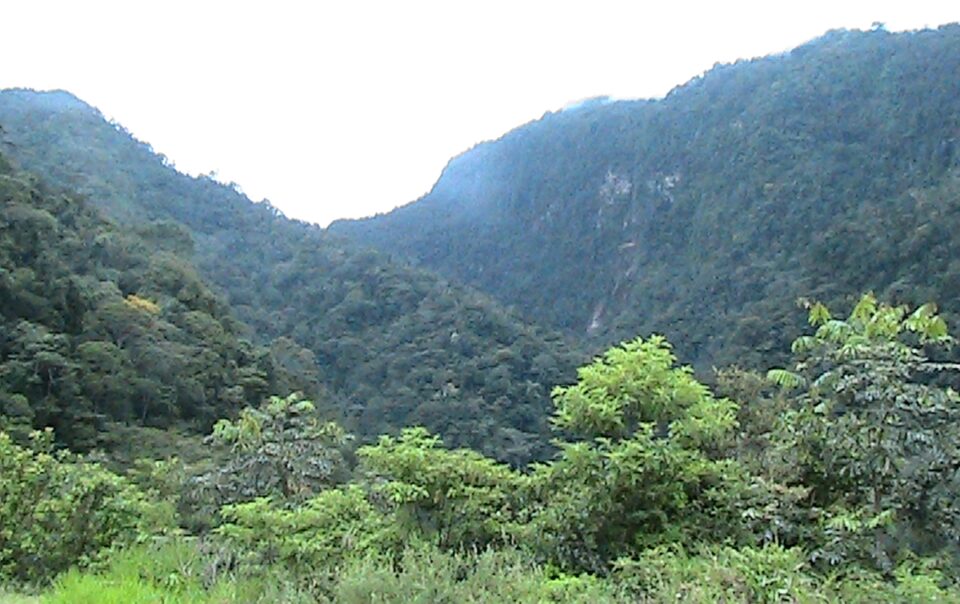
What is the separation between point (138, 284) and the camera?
3075cm

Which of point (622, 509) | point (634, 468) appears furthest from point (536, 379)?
point (634, 468)

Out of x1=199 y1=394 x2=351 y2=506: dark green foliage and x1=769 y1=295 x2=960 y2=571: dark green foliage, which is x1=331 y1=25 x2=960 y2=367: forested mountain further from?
x1=769 y1=295 x2=960 y2=571: dark green foliage

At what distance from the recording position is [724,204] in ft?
227

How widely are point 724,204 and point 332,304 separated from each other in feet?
110

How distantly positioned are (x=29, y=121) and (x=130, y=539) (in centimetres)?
5948

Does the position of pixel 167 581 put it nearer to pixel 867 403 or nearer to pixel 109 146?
pixel 867 403

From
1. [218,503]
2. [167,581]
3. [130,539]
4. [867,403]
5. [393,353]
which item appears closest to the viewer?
[167,581]

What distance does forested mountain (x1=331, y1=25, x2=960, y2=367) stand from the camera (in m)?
41.4

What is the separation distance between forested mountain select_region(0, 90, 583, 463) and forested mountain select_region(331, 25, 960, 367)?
10.6 m

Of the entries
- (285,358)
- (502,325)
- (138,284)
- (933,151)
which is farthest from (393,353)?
(933,151)

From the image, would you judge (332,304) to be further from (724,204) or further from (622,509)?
(622,509)

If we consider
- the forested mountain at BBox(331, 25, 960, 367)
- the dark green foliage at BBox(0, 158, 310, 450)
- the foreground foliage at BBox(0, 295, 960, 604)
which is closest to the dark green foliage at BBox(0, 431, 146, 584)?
the foreground foliage at BBox(0, 295, 960, 604)

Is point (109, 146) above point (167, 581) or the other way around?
above

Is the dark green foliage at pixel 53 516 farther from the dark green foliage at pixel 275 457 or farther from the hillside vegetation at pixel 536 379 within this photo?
the dark green foliage at pixel 275 457
